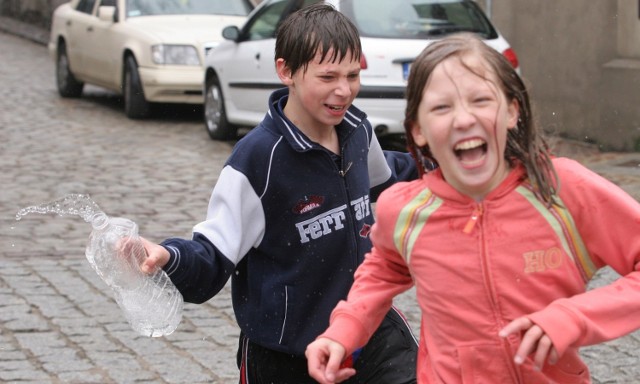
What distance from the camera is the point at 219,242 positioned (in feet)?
11.7

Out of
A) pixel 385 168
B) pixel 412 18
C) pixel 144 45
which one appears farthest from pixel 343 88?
pixel 144 45

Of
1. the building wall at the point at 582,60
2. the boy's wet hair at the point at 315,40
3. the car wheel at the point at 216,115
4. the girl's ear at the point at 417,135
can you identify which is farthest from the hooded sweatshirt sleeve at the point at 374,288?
the car wheel at the point at 216,115

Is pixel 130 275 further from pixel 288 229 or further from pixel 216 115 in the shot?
pixel 216 115

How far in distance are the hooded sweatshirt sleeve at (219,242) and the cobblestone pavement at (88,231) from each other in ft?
6.71

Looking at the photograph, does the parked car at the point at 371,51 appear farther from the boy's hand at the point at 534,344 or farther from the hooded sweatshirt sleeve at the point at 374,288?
the boy's hand at the point at 534,344

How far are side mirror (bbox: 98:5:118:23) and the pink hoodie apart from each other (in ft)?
41.0

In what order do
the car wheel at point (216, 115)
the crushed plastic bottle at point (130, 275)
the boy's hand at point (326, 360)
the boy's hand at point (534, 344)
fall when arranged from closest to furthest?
the boy's hand at point (534, 344) < the boy's hand at point (326, 360) < the crushed plastic bottle at point (130, 275) < the car wheel at point (216, 115)

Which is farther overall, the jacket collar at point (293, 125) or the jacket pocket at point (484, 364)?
the jacket collar at point (293, 125)

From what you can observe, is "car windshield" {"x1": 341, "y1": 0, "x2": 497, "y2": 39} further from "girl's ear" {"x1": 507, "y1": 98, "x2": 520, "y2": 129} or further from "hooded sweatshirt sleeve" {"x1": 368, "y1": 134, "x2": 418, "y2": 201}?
"girl's ear" {"x1": 507, "y1": 98, "x2": 520, "y2": 129}

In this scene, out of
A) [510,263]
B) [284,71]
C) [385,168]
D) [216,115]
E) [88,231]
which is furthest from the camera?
[216,115]

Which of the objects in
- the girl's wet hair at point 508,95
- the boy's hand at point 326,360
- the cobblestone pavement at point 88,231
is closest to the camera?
the girl's wet hair at point 508,95

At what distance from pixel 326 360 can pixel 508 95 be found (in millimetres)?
739

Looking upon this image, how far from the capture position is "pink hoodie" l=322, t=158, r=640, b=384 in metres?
2.63

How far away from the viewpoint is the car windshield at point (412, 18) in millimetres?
10891
